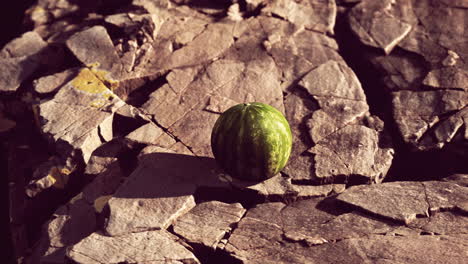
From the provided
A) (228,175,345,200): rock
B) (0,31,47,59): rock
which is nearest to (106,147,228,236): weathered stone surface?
(228,175,345,200): rock

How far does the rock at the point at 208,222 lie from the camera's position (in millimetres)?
2949

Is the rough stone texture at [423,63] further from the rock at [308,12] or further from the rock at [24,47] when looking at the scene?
the rock at [24,47]

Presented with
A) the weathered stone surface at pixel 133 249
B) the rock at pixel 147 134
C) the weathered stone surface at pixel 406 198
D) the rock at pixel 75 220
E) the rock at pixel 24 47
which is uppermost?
the rock at pixel 24 47

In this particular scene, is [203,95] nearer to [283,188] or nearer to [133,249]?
[283,188]

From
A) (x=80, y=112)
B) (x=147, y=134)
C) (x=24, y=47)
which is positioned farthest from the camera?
(x=24, y=47)

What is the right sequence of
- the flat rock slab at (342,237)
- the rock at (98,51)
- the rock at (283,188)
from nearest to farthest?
the flat rock slab at (342,237), the rock at (283,188), the rock at (98,51)

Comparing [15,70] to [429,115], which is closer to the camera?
[429,115]

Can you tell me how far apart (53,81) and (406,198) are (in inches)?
119

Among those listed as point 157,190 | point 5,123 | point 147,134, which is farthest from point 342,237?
point 5,123

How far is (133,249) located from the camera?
9.39 ft

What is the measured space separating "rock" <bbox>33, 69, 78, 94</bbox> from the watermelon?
5.62 ft

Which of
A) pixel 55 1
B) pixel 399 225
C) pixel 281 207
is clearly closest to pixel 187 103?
pixel 281 207

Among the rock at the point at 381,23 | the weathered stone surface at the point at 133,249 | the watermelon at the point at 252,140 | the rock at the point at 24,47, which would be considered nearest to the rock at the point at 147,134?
the watermelon at the point at 252,140

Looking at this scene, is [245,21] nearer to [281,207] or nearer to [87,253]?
[281,207]
